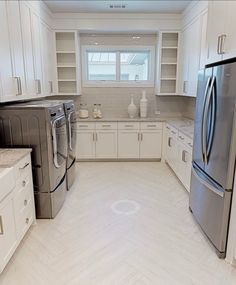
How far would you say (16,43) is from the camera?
2.71 m

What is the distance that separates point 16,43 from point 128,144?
2713mm

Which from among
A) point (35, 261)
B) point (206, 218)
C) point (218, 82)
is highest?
point (218, 82)

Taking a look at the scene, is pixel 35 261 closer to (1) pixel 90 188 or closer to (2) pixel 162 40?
(1) pixel 90 188

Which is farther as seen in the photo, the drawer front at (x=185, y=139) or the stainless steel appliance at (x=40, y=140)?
the drawer front at (x=185, y=139)

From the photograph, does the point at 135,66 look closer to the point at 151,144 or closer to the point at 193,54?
the point at 193,54

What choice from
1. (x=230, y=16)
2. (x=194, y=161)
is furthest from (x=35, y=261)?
(x=230, y=16)

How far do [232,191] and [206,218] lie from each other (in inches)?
19.0

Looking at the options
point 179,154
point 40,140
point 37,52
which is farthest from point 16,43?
point 179,154

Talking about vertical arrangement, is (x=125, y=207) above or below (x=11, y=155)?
below

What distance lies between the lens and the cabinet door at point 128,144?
15.4 ft

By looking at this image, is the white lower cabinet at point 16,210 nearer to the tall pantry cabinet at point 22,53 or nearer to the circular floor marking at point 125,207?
the tall pantry cabinet at point 22,53

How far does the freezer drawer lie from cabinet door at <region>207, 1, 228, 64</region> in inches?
46.1

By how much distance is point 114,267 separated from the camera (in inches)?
79.9

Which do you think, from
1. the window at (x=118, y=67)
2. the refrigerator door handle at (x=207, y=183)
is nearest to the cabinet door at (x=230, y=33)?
the refrigerator door handle at (x=207, y=183)
